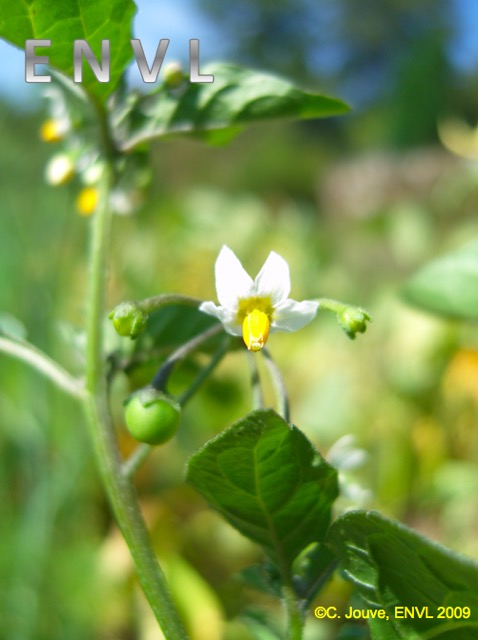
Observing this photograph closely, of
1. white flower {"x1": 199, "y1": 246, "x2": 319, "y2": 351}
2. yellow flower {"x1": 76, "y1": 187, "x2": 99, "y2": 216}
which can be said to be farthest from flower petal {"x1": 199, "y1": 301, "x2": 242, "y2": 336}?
yellow flower {"x1": 76, "y1": 187, "x2": 99, "y2": 216}

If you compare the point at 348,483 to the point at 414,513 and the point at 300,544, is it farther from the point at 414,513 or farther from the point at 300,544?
the point at 414,513

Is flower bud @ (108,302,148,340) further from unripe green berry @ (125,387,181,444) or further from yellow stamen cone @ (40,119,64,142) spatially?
yellow stamen cone @ (40,119,64,142)

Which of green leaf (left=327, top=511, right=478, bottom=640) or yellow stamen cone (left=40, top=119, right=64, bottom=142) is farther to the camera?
yellow stamen cone (left=40, top=119, right=64, bottom=142)

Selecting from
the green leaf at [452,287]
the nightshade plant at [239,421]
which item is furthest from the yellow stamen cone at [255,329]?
the green leaf at [452,287]

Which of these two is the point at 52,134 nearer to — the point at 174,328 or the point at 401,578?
the point at 174,328

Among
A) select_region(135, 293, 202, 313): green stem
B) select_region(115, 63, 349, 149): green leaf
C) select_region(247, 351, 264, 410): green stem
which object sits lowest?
select_region(247, 351, 264, 410): green stem

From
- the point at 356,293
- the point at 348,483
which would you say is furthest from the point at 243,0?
the point at 348,483

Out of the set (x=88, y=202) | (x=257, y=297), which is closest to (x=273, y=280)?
(x=257, y=297)

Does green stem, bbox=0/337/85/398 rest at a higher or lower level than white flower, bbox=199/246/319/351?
lower
